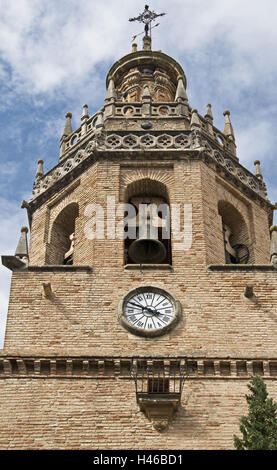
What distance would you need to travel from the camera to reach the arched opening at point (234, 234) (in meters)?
23.7

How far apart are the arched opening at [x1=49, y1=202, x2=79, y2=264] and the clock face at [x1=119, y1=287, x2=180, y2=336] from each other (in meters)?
3.11

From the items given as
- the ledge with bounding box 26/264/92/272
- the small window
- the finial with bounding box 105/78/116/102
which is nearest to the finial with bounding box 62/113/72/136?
the finial with bounding box 105/78/116/102

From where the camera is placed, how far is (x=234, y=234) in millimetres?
24438

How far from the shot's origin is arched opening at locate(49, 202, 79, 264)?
935 inches

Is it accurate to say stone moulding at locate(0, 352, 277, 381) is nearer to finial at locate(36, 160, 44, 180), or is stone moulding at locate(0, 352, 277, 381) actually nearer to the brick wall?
the brick wall

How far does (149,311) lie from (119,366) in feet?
5.73

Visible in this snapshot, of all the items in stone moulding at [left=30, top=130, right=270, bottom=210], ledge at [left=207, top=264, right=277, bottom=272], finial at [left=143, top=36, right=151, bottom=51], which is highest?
finial at [left=143, top=36, right=151, bottom=51]

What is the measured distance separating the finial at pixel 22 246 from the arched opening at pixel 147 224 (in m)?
2.27

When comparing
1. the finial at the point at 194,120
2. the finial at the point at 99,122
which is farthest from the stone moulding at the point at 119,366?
the finial at the point at 99,122

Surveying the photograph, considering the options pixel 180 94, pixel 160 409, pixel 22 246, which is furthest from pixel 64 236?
pixel 160 409

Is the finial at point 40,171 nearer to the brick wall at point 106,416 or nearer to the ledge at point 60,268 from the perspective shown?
the ledge at point 60,268

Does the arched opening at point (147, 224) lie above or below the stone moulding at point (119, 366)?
above

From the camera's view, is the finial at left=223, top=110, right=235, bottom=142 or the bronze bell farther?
the finial at left=223, top=110, right=235, bottom=142

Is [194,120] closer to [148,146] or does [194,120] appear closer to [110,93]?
[148,146]
